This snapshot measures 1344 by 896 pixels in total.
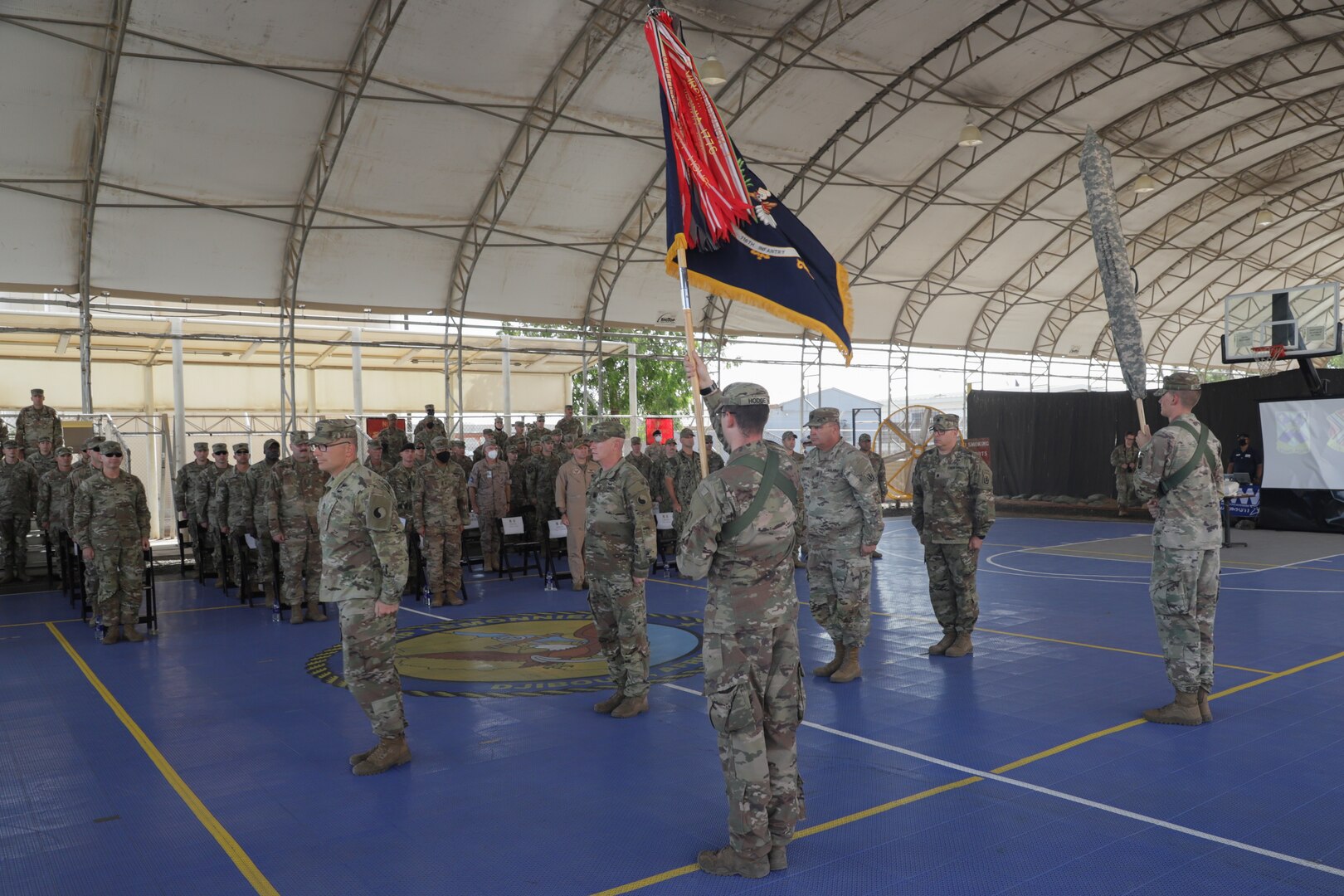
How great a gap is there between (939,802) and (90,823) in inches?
156

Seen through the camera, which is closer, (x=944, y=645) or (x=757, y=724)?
(x=757, y=724)

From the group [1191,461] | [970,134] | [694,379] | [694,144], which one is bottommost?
[1191,461]

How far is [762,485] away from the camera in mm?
3775

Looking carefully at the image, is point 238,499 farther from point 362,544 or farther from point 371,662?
point 371,662

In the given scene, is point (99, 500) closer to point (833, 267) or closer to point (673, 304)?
point (833, 267)

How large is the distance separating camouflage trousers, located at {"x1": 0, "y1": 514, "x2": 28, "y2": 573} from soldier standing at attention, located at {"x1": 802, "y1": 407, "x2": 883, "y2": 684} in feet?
36.9

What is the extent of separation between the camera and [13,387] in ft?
78.5

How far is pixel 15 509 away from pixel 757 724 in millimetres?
12511

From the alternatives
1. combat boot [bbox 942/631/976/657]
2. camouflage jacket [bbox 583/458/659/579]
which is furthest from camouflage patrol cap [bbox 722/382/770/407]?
combat boot [bbox 942/631/976/657]

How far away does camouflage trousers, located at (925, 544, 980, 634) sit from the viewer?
282 inches

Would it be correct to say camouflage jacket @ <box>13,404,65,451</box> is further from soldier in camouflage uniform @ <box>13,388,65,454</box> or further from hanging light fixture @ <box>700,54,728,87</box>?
hanging light fixture @ <box>700,54,728,87</box>

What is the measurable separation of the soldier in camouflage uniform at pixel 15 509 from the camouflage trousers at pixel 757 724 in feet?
40.1

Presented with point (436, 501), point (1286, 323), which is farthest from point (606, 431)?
point (1286, 323)

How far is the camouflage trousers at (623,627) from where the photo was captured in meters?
5.88
